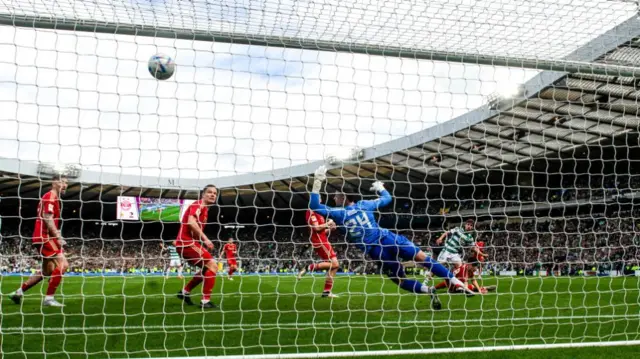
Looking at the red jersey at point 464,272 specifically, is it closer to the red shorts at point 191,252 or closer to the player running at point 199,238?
the player running at point 199,238

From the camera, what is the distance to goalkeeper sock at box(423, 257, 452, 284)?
20.8ft

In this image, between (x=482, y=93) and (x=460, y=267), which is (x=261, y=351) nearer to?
(x=482, y=93)

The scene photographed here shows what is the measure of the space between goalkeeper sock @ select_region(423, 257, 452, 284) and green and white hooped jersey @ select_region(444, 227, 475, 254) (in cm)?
336

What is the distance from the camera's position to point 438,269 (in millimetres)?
6371

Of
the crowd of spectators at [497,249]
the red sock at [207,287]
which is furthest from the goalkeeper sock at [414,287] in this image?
the crowd of spectators at [497,249]

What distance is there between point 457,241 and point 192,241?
5.61 metres

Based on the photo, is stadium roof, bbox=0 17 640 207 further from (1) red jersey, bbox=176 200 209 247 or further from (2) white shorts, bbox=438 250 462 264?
(2) white shorts, bbox=438 250 462 264

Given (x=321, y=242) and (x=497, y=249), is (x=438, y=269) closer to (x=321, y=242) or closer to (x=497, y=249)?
(x=321, y=242)

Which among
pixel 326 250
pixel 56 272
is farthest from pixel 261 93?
pixel 326 250

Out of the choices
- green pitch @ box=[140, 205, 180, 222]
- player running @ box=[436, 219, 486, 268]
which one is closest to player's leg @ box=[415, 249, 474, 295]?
player running @ box=[436, 219, 486, 268]

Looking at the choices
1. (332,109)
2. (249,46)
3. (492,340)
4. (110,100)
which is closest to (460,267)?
(492,340)

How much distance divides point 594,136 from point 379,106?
19085 millimetres

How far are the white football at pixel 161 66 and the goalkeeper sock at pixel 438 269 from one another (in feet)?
12.2

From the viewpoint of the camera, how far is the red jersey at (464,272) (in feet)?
31.1
